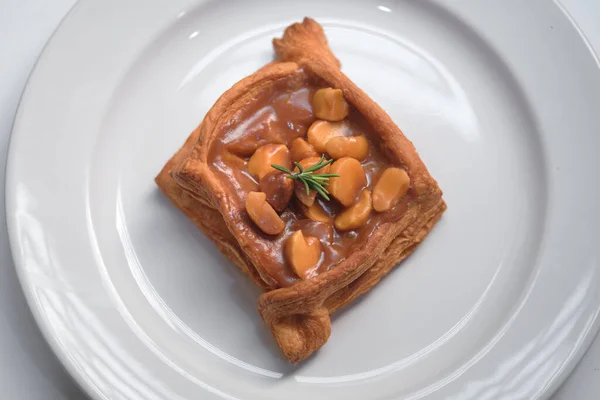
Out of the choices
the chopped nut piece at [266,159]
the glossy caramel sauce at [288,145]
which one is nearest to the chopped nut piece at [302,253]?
the glossy caramel sauce at [288,145]

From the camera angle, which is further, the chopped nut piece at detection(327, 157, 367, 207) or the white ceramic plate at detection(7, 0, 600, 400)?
the white ceramic plate at detection(7, 0, 600, 400)

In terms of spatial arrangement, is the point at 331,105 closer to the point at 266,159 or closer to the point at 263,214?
the point at 266,159

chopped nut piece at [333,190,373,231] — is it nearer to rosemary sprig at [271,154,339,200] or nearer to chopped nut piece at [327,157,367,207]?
chopped nut piece at [327,157,367,207]

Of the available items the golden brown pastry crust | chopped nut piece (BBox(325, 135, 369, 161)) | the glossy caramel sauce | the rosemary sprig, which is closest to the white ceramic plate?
the golden brown pastry crust

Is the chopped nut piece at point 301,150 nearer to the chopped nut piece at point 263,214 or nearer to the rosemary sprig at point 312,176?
the rosemary sprig at point 312,176

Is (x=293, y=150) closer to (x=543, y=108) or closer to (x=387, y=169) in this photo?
(x=387, y=169)
